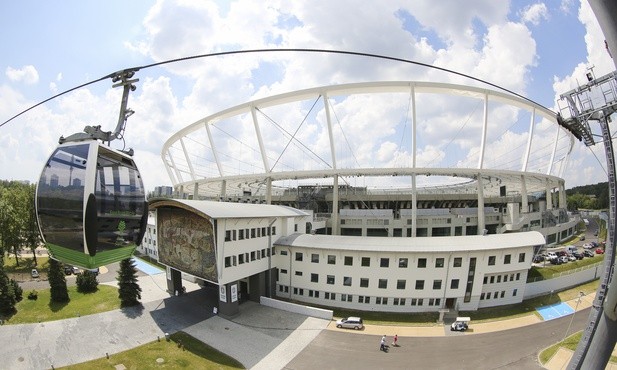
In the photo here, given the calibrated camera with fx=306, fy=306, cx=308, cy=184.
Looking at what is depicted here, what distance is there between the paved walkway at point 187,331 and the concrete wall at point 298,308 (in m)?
0.51

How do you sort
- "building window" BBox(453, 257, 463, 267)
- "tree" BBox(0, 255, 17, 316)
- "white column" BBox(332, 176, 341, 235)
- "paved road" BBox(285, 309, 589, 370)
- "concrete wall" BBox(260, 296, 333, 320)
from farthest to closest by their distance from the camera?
"white column" BBox(332, 176, 341, 235), "building window" BBox(453, 257, 463, 267), "tree" BBox(0, 255, 17, 316), "concrete wall" BBox(260, 296, 333, 320), "paved road" BBox(285, 309, 589, 370)

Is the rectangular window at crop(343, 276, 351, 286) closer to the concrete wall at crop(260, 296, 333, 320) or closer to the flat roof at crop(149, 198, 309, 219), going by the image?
the concrete wall at crop(260, 296, 333, 320)

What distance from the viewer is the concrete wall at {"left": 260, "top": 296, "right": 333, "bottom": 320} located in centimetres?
2577

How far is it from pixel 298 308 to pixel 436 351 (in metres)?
11.2

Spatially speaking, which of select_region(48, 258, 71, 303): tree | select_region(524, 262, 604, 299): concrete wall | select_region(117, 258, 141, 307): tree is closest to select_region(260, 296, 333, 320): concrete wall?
select_region(117, 258, 141, 307): tree

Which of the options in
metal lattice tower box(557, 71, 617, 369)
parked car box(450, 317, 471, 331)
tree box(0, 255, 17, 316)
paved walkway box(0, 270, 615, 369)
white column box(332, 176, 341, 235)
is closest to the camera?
metal lattice tower box(557, 71, 617, 369)

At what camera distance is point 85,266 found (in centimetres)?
980

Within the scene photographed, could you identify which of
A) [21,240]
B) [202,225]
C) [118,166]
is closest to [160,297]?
[202,225]

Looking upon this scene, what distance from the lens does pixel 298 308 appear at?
26.6m

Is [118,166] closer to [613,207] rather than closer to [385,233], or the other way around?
[613,207]

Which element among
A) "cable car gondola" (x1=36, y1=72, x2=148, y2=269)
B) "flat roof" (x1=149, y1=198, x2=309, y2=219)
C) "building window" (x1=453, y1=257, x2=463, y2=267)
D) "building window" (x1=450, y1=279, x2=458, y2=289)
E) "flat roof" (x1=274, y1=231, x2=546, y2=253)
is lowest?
"building window" (x1=450, y1=279, x2=458, y2=289)

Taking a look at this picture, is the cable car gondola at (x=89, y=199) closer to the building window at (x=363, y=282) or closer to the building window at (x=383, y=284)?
the building window at (x=363, y=282)

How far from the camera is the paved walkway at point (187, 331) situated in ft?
66.0

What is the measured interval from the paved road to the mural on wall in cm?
1017
